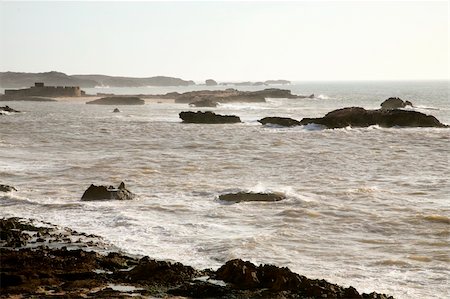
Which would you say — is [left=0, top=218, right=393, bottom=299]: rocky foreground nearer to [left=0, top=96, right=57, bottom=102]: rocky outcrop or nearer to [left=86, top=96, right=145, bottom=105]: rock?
[left=86, top=96, right=145, bottom=105]: rock

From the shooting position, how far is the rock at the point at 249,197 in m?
21.2

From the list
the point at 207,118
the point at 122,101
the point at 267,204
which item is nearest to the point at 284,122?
the point at 207,118

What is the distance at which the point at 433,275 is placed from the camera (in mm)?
13227

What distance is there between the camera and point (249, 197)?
836 inches

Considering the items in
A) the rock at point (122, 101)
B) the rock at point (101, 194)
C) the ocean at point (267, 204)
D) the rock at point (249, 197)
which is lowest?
the ocean at point (267, 204)

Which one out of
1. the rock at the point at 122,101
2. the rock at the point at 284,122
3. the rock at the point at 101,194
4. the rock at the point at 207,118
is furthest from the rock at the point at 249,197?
the rock at the point at 122,101

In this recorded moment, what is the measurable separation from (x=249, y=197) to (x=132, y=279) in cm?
968

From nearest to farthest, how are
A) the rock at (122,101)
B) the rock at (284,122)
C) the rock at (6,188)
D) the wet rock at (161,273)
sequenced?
1. the wet rock at (161,273)
2. the rock at (6,188)
3. the rock at (284,122)
4. the rock at (122,101)

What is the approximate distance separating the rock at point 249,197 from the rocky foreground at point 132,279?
25.4 ft

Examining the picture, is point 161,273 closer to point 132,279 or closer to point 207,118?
point 132,279

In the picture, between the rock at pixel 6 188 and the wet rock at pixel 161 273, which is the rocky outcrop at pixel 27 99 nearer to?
the rock at pixel 6 188

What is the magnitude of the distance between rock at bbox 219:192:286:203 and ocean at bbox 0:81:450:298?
0.38 m

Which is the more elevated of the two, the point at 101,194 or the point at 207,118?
the point at 207,118

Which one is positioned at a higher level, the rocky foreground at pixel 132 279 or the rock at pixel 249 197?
the rocky foreground at pixel 132 279
